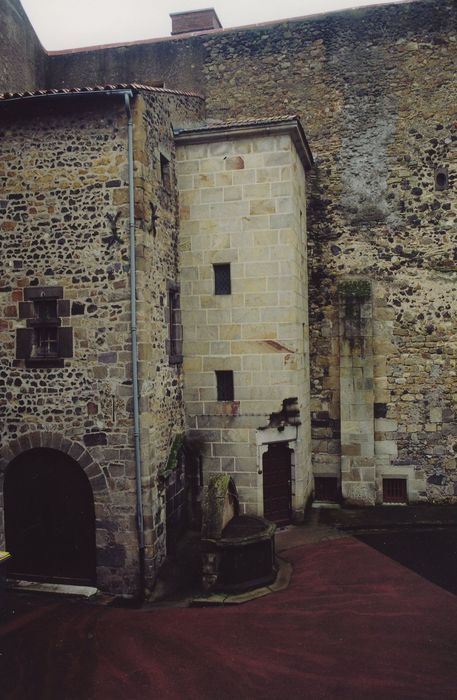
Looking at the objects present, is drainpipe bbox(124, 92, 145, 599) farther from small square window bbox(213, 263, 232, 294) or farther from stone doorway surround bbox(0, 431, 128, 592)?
small square window bbox(213, 263, 232, 294)

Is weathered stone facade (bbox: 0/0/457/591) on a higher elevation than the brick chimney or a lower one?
lower

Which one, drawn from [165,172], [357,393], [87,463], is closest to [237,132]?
[165,172]

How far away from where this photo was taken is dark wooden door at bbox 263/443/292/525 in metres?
12.1

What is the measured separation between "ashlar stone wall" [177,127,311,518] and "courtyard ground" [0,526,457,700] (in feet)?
9.85

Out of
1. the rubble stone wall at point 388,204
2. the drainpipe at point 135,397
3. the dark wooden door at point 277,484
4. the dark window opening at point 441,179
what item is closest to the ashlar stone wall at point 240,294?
the dark wooden door at point 277,484

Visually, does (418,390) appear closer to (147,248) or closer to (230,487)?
(230,487)

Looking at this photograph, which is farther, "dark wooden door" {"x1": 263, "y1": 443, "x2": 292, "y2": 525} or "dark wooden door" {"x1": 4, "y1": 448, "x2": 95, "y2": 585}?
"dark wooden door" {"x1": 263, "y1": 443, "x2": 292, "y2": 525}

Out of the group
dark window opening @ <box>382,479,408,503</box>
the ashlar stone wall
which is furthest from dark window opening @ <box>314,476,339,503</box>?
the ashlar stone wall

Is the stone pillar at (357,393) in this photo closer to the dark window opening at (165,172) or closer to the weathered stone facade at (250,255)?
the weathered stone facade at (250,255)

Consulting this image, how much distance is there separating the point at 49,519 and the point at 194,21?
12.8 meters

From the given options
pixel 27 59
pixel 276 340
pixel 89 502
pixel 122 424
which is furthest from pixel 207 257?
pixel 27 59

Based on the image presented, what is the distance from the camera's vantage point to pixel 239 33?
1435 centimetres

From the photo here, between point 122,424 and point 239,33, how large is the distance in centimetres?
1015

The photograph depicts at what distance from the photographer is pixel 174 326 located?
463 inches
